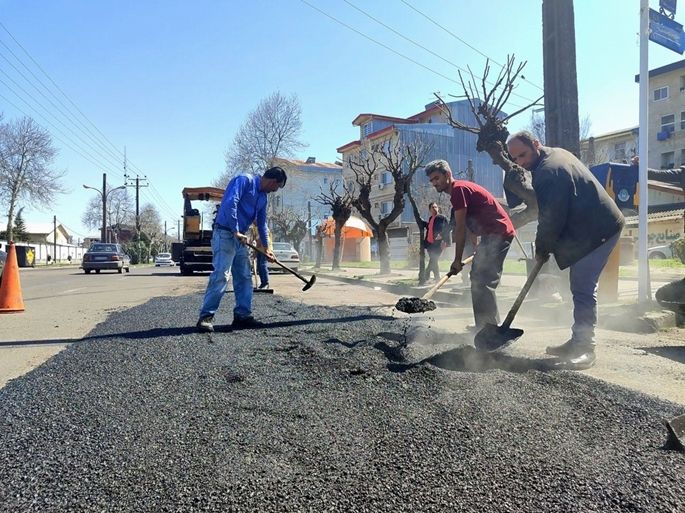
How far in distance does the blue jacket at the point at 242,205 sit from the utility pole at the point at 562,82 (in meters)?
4.56

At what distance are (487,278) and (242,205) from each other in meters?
2.55

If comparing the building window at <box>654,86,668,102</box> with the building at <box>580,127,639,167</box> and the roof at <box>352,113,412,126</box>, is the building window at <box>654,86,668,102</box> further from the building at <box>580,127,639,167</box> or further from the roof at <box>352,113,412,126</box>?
the roof at <box>352,113,412,126</box>

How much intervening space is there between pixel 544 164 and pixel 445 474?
2.55 m

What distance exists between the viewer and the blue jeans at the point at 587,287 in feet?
11.5

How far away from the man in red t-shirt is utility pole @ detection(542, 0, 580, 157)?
3.56m

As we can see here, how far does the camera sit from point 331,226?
28.8 m

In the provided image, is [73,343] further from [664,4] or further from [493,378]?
[664,4]

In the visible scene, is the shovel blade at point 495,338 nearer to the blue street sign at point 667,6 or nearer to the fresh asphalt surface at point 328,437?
the fresh asphalt surface at point 328,437

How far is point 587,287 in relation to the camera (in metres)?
3.58

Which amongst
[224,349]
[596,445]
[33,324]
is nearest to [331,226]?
[33,324]

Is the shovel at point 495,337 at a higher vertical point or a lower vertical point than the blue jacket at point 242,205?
lower

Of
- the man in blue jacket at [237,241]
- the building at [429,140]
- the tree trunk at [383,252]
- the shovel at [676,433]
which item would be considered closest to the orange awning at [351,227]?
the building at [429,140]

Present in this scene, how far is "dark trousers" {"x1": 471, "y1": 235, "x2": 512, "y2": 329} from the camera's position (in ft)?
14.3

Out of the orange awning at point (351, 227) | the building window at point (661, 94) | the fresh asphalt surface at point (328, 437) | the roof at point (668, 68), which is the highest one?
the roof at point (668, 68)
